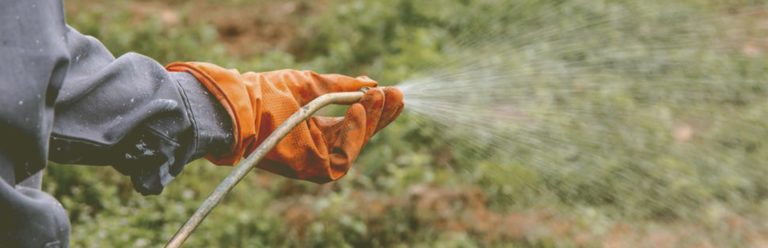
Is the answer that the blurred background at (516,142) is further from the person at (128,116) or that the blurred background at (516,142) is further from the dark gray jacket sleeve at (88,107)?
the dark gray jacket sleeve at (88,107)

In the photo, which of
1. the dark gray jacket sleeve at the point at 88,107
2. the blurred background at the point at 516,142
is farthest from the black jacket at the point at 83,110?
the blurred background at the point at 516,142

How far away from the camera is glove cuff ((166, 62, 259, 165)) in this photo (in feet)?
6.18

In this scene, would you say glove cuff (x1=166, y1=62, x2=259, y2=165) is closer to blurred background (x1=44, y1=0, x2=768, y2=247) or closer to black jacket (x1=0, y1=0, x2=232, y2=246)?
black jacket (x1=0, y1=0, x2=232, y2=246)

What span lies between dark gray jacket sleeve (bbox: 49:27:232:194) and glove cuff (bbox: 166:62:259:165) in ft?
0.06

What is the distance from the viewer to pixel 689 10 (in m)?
4.70

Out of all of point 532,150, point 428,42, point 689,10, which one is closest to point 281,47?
point 428,42

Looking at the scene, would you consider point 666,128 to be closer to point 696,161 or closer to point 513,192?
point 696,161

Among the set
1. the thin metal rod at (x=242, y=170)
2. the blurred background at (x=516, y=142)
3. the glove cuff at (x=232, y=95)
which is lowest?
the blurred background at (x=516, y=142)

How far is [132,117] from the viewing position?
1682mm

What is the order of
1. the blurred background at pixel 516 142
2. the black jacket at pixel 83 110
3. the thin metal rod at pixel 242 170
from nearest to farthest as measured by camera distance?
the black jacket at pixel 83 110
the thin metal rod at pixel 242 170
the blurred background at pixel 516 142

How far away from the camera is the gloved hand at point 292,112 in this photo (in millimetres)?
1909

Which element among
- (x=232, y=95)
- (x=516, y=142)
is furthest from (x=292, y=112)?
(x=516, y=142)

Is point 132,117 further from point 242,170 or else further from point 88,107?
point 242,170

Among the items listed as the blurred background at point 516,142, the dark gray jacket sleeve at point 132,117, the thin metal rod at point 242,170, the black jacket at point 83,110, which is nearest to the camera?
the black jacket at point 83,110
